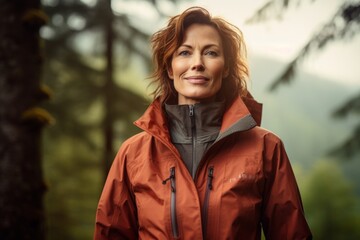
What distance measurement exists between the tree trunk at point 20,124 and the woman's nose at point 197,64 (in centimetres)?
247

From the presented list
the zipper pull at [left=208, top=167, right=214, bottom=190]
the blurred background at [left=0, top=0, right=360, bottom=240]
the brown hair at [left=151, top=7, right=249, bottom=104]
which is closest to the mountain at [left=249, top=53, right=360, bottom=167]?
the blurred background at [left=0, top=0, right=360, bottom=240]

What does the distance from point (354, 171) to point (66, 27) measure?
3431 inches

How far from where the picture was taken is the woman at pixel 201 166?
90.3 inches

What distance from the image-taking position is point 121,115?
796 cm

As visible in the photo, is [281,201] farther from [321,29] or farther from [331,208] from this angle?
[331,208]

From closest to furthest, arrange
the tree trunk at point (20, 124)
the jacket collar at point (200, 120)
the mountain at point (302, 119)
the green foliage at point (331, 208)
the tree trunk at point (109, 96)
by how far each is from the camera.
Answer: the jacket collar at point (200, 120)
the tree trunk at point (20, 124)
the tree trunk at point (109, 96)
the green foliage at point (331, 208)
the mountain at point (302, 119)

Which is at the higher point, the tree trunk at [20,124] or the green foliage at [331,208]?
the tree trunk at [20,124]

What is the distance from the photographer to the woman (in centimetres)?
229

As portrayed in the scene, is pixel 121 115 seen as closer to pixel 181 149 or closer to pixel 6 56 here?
pixel 6 56

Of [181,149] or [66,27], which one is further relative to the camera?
[66,27]

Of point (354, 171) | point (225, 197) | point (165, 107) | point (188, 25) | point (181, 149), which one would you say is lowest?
point (354, 171)

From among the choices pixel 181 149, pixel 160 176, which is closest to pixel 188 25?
pixel 181 149

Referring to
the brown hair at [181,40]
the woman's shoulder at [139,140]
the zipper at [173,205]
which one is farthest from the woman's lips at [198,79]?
the zipper at [173,205]

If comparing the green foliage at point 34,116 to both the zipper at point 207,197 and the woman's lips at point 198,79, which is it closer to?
the woman's lips at point 198,79
